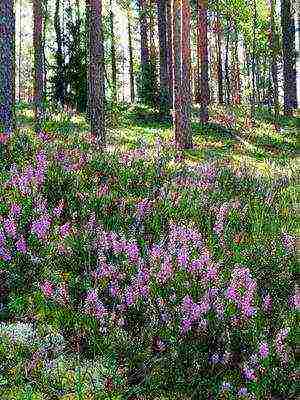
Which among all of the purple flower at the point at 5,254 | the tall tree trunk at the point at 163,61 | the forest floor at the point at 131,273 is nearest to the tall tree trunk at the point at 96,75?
the forest floor at the point at 131,273

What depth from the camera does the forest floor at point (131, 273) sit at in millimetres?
3566

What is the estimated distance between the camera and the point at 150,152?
960cm

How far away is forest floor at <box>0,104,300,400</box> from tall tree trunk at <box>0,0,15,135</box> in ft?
16.1

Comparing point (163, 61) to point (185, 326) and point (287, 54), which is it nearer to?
point (287, 54)

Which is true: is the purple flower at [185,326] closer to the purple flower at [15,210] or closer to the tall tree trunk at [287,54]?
the purple flower at [15,210]

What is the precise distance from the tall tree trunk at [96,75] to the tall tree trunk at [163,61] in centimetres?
960

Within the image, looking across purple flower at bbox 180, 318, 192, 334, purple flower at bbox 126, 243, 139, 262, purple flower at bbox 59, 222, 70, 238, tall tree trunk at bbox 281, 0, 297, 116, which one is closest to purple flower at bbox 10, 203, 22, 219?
purple flower at bbox 59, 222, 70, 238

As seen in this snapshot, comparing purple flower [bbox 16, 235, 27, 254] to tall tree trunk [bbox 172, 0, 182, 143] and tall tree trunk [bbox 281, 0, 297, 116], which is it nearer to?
tall tree trunk [bbox 172, 0, 182, 143]

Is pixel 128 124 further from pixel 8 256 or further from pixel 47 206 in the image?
pixel 8 256


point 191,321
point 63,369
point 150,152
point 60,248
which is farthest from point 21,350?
point 150,152

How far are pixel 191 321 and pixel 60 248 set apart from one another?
1.53 meters

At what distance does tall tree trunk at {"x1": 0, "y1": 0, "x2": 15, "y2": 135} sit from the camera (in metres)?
13.1

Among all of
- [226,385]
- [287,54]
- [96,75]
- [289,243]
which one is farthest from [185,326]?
[287,54]

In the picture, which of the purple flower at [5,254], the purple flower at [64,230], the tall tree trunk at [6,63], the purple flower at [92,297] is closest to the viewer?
the purple flower at [92,297]
